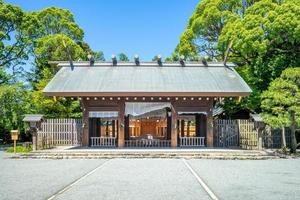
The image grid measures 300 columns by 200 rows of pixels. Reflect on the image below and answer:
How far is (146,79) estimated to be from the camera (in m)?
18.6

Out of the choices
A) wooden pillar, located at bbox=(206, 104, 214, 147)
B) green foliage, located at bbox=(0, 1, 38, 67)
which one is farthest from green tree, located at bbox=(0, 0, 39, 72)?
wooden pillar, located at bbox=(206, 104, 214, 147)

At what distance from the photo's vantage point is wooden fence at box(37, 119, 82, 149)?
18828 mm

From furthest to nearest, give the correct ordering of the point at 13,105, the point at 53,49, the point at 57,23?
the point at 57,23
the point at 53,49
the point at 13,105

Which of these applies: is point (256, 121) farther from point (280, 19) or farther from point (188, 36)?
point (188, 36)

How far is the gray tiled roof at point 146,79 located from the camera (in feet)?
55.7

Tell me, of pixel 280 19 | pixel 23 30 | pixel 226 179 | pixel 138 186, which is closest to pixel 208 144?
pixel 280 19

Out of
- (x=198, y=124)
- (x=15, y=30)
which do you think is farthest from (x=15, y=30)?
(x=198, y=124)

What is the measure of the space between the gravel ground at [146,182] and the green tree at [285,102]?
159 inches

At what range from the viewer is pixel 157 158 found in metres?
15.0

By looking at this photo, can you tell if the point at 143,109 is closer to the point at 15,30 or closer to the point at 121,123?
the point at 121,123

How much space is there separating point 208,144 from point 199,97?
248 centimetres

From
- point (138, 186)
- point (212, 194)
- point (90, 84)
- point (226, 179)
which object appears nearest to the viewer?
point (212, 194)

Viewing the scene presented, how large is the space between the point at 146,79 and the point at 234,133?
5.52 metres

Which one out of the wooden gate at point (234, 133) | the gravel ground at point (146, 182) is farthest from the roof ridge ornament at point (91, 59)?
the gravel ground at point (146, 182)
